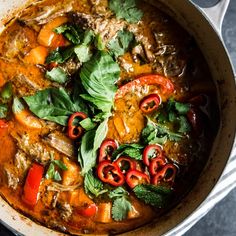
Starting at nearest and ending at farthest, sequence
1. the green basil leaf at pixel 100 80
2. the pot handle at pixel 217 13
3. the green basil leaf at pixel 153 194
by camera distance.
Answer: the pot handle at pixel 217 13
the green basil leaf at pixel 100 80
the green basil leaf at pixel 153 194

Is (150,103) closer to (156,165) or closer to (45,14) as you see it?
(156,165)

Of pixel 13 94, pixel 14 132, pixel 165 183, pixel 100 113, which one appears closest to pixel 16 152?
pixel 14 132

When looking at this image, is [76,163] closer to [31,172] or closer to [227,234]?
[31,172]

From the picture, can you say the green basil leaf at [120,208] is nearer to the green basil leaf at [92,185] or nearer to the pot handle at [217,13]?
the green basil leaf at [92,185]

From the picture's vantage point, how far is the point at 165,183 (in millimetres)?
3969

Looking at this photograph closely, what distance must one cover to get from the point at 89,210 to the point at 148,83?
3.20 feet

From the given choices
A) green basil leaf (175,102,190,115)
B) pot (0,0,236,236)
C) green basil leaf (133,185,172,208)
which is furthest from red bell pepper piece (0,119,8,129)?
green basil leaf (175,102,190,115)

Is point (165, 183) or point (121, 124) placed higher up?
point (121, 124)

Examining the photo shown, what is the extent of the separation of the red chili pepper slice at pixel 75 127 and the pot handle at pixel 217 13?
3.50ft

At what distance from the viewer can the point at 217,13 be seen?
3676mm

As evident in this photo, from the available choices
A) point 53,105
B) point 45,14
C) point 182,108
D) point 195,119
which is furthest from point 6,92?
point 195,119

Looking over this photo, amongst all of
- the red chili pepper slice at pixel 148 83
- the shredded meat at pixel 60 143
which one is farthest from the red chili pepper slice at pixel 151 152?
the shredded meat at pixel 60 143

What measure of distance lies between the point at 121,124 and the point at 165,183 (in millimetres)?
523

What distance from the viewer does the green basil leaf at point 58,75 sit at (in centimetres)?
393
